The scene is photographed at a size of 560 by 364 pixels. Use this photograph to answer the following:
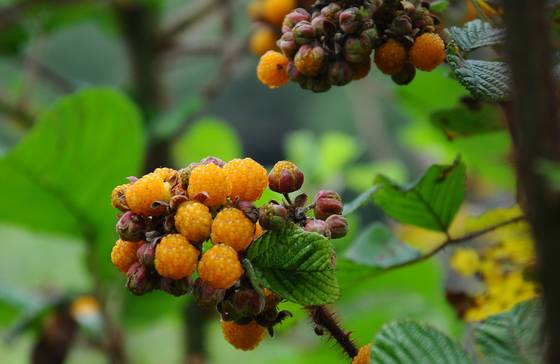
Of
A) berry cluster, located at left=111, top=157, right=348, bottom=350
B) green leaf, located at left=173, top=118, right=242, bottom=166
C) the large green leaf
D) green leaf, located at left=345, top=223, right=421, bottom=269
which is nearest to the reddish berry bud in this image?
berry cluster, located at left=111, top=157, right=348, bottom=350

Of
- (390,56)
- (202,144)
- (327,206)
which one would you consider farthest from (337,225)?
(202,144)


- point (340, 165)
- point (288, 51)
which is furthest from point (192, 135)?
point (288, 51)

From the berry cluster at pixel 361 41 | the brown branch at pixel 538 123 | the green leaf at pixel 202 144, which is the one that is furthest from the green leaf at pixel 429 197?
the green leaf at pixel 202 144

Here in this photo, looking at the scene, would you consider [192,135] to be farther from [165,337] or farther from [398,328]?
[398,328]

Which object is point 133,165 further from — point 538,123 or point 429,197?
point 538,123

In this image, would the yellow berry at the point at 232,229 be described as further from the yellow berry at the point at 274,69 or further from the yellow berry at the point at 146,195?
the yellow berry at the point at 274,69
